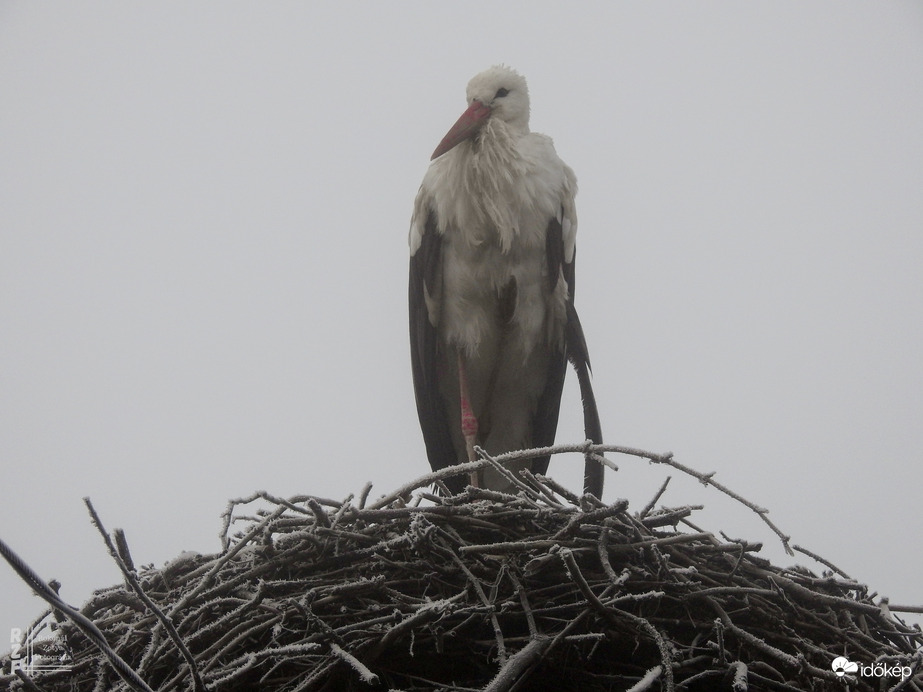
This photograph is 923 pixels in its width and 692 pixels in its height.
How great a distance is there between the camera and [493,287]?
2598 millimetres

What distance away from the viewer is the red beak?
2.66 m

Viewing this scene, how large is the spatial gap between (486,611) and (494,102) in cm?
173

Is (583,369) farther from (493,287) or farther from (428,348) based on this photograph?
(428,348)

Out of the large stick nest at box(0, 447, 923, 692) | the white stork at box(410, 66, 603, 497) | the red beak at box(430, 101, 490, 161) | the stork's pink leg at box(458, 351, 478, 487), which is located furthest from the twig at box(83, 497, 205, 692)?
the red beak at box(430, 101, 490, 161)

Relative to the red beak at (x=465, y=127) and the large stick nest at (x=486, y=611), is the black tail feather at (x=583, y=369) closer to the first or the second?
the red beak at (x=465, y=127)

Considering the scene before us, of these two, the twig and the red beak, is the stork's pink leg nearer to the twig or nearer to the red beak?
the red beak

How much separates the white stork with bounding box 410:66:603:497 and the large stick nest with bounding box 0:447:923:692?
871mm

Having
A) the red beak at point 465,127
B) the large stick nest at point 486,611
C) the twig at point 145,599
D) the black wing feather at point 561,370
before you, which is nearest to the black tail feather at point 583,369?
the black wing feather at point 561,370

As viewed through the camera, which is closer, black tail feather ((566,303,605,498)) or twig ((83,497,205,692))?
twig ((83,497,205,692))

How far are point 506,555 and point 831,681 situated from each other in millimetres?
543

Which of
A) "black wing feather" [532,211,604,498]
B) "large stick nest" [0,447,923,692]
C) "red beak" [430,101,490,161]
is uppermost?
"red beak" [430,101,490,161]

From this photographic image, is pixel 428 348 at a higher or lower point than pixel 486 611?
higher

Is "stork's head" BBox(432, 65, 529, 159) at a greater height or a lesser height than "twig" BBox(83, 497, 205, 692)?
greater

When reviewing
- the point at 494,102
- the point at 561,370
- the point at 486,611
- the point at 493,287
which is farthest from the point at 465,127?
the point at 486,611
